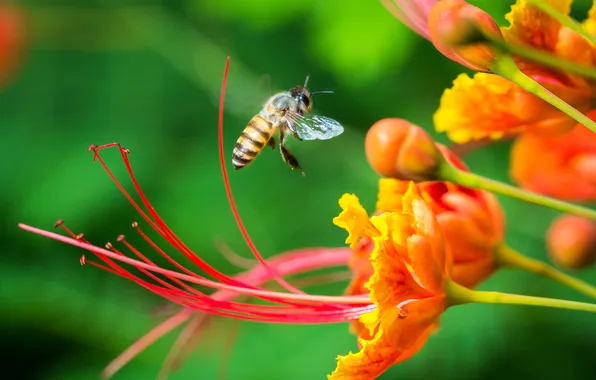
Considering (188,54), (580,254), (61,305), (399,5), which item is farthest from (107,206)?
(399,5)

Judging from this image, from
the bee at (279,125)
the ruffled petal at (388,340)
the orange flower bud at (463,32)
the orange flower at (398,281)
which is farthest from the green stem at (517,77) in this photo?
the bee at (279,125)

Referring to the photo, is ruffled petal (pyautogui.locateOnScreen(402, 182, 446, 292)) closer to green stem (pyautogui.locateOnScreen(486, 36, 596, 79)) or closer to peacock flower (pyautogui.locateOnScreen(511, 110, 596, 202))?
green stem (pyautogui.locateOnScreen(486, 36, 596, 79))

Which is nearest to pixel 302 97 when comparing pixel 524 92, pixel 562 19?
pixel 524 92

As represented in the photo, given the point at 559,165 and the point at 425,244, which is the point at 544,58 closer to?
the point at 425,244

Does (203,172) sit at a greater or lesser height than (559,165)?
greater

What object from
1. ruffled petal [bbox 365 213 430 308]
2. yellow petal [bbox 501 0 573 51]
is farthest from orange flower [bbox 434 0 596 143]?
ruffled petal [bbox 365 213 430 308]

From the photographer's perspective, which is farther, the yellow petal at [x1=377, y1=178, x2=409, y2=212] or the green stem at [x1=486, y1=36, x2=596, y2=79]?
the yellow petal at [x1=377, y1=178, x2=409, y2=212]

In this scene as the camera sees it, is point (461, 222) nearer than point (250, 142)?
Yes

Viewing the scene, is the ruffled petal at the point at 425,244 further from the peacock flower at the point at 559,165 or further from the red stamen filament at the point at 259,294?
the peacock flower at the point at 559,165
